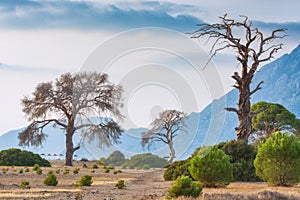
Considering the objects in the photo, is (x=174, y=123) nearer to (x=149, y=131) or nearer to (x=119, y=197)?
(x=149, y=131)

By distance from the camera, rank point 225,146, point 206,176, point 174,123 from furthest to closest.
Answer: point 174,123 < point 225,146 < point 206,176

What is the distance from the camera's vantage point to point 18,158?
4278 cm

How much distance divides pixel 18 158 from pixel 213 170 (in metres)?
25.4

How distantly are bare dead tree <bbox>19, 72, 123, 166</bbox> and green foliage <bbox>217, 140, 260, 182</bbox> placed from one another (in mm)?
21270

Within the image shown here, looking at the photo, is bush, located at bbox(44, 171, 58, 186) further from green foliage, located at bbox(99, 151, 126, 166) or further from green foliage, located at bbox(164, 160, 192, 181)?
green foliage, located at bbox(99, 151, 126, 166)

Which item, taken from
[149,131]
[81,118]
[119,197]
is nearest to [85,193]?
[119,197]

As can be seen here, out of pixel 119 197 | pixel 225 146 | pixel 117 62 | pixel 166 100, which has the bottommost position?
pixel 119 197

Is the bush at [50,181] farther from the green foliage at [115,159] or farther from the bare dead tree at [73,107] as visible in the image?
the green foliage at [115,159]

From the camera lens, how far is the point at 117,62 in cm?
3128

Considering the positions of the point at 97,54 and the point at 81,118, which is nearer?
the point at 97,54

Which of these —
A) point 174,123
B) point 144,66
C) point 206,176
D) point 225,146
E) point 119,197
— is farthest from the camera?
point 174,123

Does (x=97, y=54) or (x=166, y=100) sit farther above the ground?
(x=97, y=54)

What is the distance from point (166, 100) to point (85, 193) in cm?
1486

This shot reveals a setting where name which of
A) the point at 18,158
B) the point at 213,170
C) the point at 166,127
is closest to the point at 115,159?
the point at 166,127
